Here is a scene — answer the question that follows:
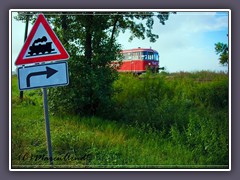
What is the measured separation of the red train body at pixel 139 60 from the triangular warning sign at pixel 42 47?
1238mm

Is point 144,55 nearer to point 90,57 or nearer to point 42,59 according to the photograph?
point 90,57

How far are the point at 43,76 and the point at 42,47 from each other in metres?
0.38

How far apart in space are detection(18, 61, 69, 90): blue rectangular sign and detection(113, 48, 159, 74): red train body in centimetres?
128

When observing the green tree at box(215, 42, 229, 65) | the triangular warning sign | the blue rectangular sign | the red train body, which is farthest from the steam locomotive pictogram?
the green tree at box(215, 42, 229, 65)

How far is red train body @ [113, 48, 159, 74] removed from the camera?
5.57 metres

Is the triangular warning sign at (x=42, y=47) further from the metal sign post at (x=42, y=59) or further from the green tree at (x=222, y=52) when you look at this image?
the green tree at (x=222, y=52)

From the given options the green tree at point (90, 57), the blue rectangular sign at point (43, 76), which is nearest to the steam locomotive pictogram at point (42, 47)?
the blue rectangular sign at point (43, 76)

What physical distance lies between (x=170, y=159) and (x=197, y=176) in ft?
1.44

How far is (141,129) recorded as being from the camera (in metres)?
5.85

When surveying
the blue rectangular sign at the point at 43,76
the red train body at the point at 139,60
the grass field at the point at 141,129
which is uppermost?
the red train body at the point at 139,60

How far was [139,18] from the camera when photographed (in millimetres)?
5391

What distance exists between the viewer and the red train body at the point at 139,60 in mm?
5574

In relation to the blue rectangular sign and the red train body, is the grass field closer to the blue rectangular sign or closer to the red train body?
the red train body

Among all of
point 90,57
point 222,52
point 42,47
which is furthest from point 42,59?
point 222,52
